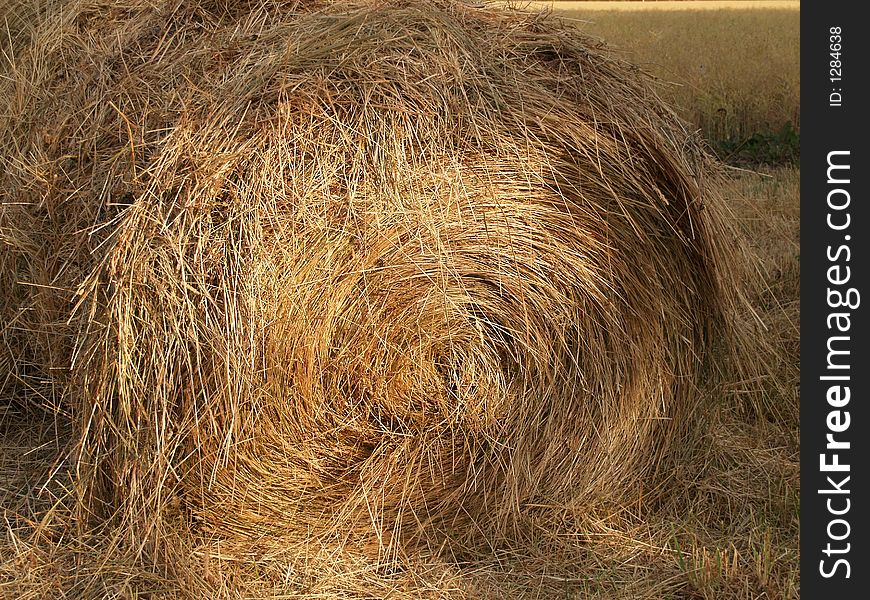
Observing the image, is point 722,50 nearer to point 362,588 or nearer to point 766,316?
point 766,316

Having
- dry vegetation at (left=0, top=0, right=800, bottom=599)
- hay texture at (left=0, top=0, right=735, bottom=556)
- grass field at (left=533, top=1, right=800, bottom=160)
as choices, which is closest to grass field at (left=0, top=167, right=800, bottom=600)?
dry vegetation at (left=0, top=0, right=800, bottom=599)

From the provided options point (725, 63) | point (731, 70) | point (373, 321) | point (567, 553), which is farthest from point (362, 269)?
point (725, 63)

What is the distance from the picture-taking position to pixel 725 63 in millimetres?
12391

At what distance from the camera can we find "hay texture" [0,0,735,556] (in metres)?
2.87

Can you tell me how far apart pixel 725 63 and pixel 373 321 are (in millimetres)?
10507

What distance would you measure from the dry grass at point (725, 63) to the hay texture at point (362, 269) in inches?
159

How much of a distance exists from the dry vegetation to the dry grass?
4.06m

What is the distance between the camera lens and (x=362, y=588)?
303 cm

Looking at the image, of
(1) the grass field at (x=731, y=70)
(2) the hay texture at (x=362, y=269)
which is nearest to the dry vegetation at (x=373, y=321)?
(2) the hay texture at (x=362, y=269)

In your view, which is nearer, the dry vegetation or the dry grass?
the dry vegetation

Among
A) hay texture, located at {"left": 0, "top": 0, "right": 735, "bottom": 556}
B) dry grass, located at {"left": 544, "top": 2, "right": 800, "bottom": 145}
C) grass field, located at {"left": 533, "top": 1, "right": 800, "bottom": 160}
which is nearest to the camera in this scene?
hay texture, located at {"left": 0, "top": 0, "right": 735, "bottom": 556}

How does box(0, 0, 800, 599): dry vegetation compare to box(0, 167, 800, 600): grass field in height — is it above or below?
above

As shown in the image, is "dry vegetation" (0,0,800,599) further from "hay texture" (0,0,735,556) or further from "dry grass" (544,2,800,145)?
"dry grass" (544,2,800,145)

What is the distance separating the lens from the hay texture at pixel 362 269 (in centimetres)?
287
